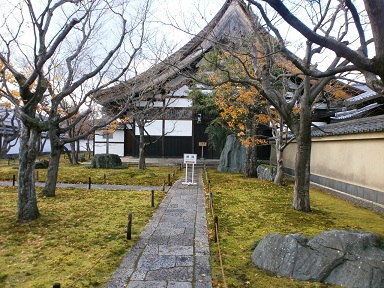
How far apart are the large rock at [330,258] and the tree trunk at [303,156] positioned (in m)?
3.90

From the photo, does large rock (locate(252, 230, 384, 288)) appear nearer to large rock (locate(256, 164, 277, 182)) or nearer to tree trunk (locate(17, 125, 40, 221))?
tree trunk (locate(17, 125, 40, 221))

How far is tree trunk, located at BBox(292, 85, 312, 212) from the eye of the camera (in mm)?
8352

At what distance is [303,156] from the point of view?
27.9ft

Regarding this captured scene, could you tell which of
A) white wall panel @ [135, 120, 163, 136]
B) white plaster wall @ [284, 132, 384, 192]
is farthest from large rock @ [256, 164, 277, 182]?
white wall panel @ [135, 120, 163, 136]

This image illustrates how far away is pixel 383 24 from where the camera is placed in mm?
3424

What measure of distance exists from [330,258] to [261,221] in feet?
10.8

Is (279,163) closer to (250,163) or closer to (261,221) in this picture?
(250,163)

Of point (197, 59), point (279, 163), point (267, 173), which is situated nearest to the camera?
point (279, 163)

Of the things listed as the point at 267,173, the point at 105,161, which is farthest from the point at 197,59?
the point at 267,173

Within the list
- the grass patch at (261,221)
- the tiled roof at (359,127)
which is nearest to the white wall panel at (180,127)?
the grass patch at (261,221)

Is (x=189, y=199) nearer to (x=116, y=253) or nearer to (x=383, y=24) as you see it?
(x=116, y=253)

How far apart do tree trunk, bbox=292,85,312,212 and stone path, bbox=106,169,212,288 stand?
2699 mm

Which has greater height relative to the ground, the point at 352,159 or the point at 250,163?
the point at 352,159

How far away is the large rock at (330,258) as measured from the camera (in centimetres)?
413
